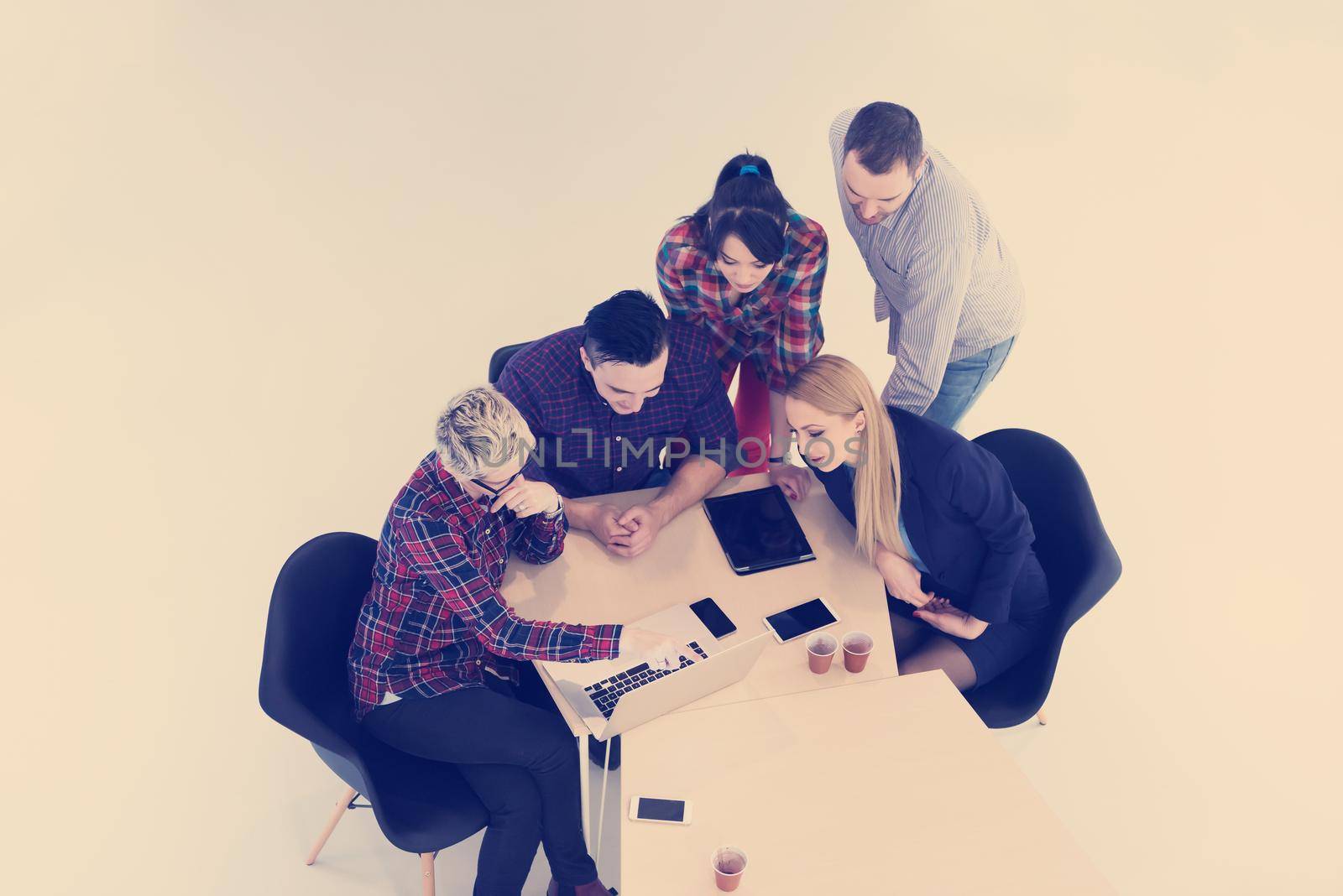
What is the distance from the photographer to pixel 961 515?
8.94 ft

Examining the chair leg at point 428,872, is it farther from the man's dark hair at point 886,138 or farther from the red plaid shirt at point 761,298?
the man's dark hair at point 886,138

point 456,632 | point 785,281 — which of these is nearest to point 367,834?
point 456,632

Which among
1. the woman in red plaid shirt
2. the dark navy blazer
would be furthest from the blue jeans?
the dark navy blazer

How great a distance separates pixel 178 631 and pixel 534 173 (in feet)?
10.8

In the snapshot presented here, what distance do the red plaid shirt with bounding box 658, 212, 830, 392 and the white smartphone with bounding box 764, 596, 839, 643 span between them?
3.03ft

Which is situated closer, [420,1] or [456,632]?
[456,632]

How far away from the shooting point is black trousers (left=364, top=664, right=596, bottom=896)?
252 cm

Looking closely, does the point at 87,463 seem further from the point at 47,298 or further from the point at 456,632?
the point at 456,632

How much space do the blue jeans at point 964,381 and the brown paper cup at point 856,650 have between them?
115 cm

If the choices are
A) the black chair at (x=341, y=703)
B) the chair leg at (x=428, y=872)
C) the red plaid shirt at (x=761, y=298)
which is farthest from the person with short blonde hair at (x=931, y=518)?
the chair leg at (x=428, y=872)

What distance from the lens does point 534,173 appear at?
5793 mm

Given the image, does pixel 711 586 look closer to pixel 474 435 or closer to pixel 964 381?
pixel 474 435

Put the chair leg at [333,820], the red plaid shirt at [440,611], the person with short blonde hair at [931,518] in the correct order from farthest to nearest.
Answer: the chair leg at [333,820] < the person with short blonde hair at [931,518] < the red plaid shirt at [440,611]

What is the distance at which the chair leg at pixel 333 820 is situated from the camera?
2.90 meters
